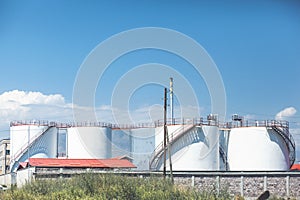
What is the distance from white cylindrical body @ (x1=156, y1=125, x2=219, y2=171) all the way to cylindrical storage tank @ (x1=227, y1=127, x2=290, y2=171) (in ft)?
8.28

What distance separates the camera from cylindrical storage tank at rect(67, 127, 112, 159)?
3991cm

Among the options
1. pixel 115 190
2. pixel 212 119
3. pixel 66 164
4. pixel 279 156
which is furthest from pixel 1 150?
pixel 115 190

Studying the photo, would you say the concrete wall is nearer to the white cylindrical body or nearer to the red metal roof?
the white cylindrical body

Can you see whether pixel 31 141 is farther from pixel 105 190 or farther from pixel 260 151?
pixel 105 190

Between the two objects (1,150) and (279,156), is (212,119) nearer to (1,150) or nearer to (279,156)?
(279,156)

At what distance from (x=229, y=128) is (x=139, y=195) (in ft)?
72.2

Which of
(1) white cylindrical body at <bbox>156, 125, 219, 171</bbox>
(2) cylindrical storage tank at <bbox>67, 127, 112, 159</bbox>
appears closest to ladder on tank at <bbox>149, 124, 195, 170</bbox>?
(1) white cylindrical body at <bbox>156, 125, 219, 171</bbox>

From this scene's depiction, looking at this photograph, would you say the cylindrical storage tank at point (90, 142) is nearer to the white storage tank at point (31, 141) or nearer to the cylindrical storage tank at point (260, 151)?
the white storage tank at point (31, 141)

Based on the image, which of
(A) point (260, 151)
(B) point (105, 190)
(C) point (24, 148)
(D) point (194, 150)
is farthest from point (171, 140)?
(B) point (105, 190)

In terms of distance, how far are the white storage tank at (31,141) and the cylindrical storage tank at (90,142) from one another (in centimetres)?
186

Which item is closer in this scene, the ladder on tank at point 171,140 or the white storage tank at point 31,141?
the ladder on tank at point 171,140

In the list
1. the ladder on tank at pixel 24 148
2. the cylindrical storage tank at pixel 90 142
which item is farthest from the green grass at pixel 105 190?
the ladder on tank at pixel 24 148

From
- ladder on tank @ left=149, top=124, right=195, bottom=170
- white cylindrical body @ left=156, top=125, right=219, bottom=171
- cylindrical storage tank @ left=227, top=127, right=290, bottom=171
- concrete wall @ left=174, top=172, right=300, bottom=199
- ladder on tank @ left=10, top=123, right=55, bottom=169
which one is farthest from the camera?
ladder on tank @ left=10, top=123, right=55, bottom=169

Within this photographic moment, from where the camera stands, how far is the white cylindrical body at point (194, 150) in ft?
111
